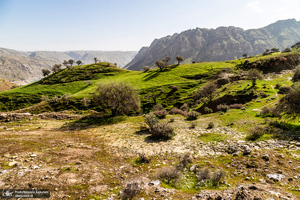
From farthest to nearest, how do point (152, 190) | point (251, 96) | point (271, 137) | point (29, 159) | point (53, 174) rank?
point (251, 96), point (271, 137), point (29, 159), point (53, 174), point (152, 190)

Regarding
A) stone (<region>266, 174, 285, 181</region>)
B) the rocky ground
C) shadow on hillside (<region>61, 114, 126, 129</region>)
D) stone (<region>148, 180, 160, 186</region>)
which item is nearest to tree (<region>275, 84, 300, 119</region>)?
the rocky ground

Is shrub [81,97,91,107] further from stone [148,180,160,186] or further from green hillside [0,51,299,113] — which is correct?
stone [148,180,160,186]

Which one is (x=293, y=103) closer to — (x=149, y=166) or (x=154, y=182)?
(x=149, y=166)

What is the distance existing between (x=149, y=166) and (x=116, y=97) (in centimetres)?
2598

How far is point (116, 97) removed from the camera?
35.5 meters

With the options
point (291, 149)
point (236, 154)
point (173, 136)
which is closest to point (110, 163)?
point (173, 136)

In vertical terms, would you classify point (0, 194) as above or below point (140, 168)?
above

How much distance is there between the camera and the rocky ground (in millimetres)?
8080

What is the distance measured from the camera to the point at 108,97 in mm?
34875

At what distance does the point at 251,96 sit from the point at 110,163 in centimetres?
4658

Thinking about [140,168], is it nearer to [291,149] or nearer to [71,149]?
[71,149]

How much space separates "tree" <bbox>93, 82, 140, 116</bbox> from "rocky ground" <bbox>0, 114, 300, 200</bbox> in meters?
18.1

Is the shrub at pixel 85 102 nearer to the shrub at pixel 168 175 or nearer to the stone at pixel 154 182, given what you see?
the shrub at pixel 168 175

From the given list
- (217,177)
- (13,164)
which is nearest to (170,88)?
→ (217,177)
